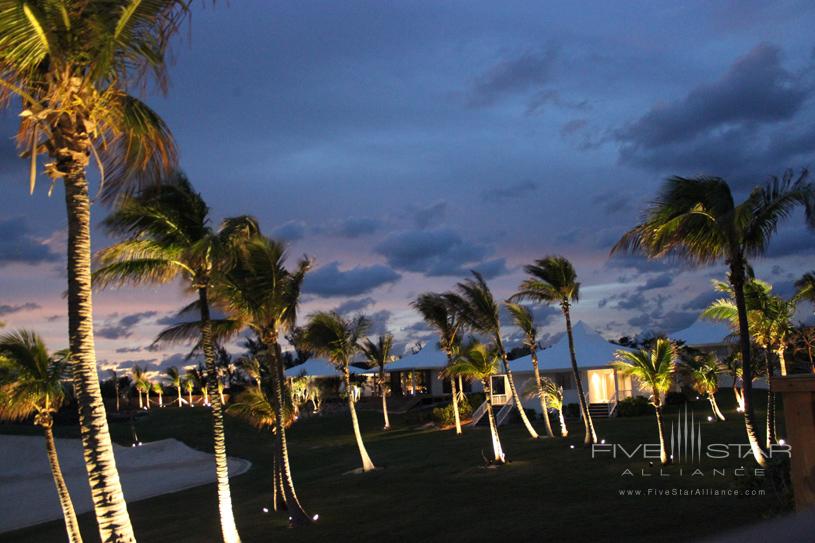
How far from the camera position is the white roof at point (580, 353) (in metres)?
41.1

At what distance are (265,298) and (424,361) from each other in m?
36.6

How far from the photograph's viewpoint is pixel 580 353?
139 ft

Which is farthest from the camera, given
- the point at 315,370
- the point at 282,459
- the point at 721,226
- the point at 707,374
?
the point at 315,370

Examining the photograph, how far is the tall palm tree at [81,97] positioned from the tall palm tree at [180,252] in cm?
503

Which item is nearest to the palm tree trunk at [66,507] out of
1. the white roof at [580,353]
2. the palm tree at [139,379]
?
the white roof at [580,353]

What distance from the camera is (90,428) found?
8195 millimetres

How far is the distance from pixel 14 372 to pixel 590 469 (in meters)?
14.7

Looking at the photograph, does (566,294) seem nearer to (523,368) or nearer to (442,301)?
(442,301)

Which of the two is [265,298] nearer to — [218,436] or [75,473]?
[218,436]

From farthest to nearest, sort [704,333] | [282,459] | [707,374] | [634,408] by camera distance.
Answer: [704,333]
[634,408]
[707,374]
[282,459]

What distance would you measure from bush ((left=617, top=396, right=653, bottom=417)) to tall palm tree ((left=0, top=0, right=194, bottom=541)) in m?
32.3

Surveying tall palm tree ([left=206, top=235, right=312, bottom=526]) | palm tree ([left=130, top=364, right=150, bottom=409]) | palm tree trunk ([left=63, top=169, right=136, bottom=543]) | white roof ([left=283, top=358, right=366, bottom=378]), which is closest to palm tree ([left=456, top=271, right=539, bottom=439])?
tall palm tree ([left=206, top=235, right=312, bottom=526])

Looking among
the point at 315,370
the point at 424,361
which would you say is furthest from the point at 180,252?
the point at 315,370

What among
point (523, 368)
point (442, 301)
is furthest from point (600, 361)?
point (442, 301)
